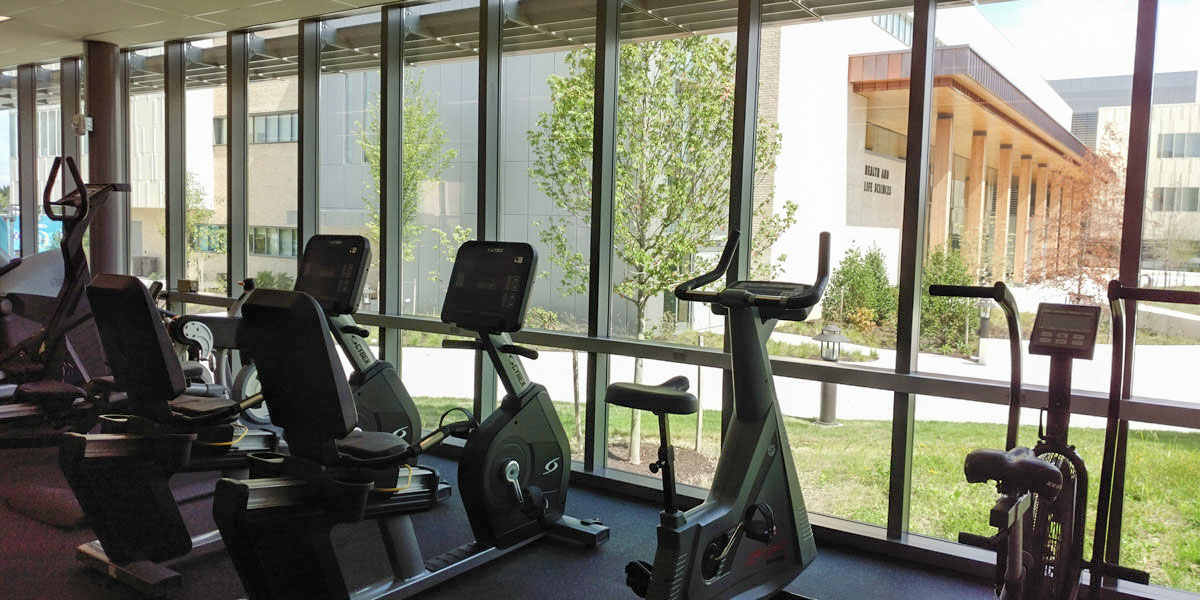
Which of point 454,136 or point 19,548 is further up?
point 454,136

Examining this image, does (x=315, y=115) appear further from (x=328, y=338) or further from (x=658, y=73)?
(x=328, y=338)

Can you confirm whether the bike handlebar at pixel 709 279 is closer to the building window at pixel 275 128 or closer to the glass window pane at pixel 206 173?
the building window at pixel 275 128

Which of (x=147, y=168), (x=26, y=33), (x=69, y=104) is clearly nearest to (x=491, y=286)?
(x=147, y=168)

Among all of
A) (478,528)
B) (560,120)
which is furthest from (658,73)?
(478,528)

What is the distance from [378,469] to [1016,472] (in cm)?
204

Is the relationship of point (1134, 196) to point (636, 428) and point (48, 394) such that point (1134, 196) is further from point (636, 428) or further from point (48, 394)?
point (48, 394)

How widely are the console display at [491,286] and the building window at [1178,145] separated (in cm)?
273

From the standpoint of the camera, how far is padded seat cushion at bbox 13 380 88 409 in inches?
204

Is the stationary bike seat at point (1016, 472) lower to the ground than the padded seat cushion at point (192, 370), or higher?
higher

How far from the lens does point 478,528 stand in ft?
12.3

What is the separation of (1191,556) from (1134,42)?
85.6 inches

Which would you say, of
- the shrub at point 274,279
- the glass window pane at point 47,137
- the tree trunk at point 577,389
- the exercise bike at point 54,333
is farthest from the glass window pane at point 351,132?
the glass window pane at point 47,137

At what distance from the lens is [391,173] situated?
6.00 metres

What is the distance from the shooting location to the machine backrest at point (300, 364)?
2.71m
